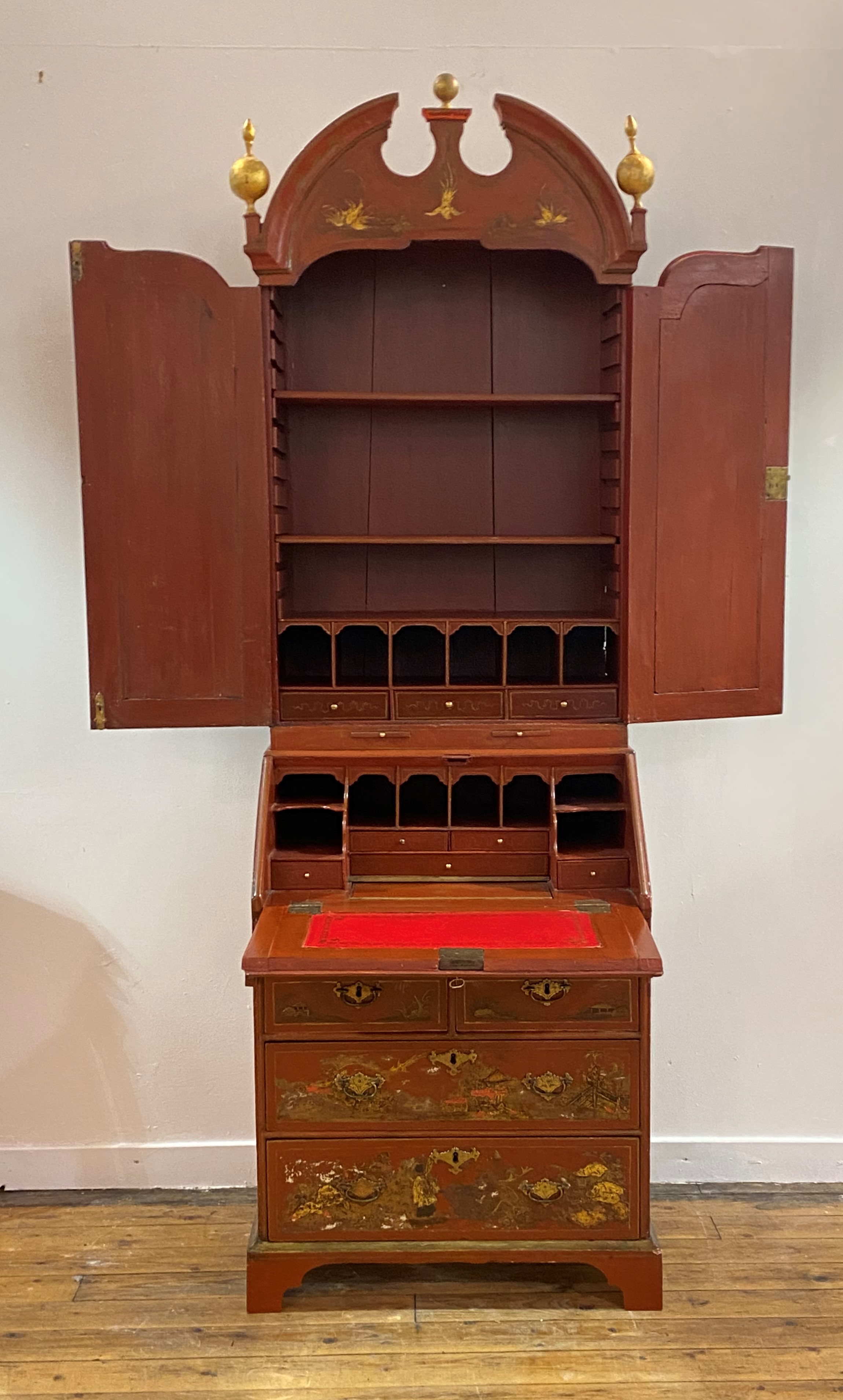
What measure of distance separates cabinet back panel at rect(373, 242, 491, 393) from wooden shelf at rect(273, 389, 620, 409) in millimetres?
204

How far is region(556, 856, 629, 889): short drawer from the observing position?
276 centimetres

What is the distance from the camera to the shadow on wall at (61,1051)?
3.21m

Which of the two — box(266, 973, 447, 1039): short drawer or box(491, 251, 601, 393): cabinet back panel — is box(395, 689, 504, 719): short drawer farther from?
box(491, 251, 601, 393): cabinet back panel

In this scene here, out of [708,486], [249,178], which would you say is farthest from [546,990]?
[249,178]

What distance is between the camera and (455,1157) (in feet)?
8.40

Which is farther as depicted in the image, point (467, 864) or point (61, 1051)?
point (61, 1051)

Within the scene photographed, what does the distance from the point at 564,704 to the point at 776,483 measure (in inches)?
27.4

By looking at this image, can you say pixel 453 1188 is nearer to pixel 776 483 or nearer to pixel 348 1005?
pixel 348 1005

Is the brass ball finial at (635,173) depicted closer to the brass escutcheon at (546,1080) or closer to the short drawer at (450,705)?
the short drawer at (450,705)

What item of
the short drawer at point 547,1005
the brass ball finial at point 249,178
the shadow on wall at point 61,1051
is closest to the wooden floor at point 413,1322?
the shadow on wall at point 61,1051

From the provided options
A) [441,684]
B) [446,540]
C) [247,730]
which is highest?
[446,540]

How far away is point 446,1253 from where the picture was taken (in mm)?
2564

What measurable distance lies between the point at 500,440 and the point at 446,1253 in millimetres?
1928

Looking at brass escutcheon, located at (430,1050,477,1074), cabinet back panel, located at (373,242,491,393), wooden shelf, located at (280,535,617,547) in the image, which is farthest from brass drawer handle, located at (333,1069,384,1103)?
cabinet back panel, located at (373,242,491,393)
